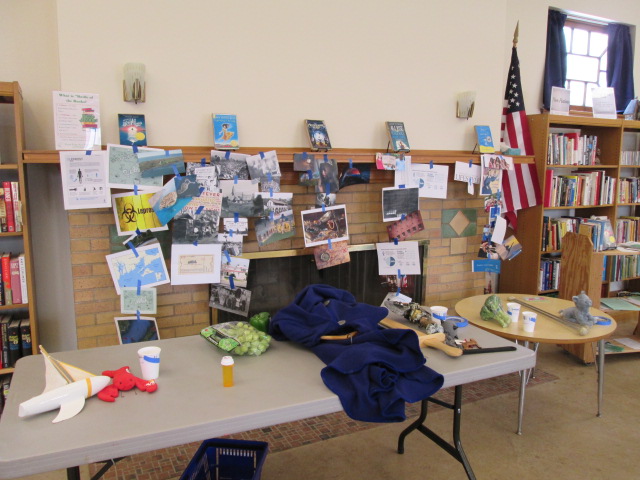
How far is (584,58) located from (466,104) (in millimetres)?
1987

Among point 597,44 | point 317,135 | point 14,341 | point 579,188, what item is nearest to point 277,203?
point 317,135

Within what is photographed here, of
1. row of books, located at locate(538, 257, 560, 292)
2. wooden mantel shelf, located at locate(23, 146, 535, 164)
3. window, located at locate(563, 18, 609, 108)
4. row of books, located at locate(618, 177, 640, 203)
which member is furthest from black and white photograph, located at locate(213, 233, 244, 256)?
Result: row of books, located at locate(618, 177, 640, 203)

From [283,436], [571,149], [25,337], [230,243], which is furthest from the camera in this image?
[571,149]

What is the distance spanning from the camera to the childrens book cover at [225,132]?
7.67ft

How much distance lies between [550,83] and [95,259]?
364cm

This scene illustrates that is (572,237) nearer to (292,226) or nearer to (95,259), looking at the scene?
(292,226)

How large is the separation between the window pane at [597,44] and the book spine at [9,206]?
454 centimetres

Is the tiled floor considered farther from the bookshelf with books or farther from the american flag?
the american flag

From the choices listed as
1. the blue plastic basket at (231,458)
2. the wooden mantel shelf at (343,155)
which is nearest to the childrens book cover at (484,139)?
the wooden mantel shelf at (343,155)

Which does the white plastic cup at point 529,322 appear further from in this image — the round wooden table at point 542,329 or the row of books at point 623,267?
the row of books at point 623,267

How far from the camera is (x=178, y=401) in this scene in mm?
1285

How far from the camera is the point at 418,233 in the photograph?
121 inches

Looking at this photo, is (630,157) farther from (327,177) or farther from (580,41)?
(327,177)

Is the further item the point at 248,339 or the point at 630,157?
the point at 630,157
